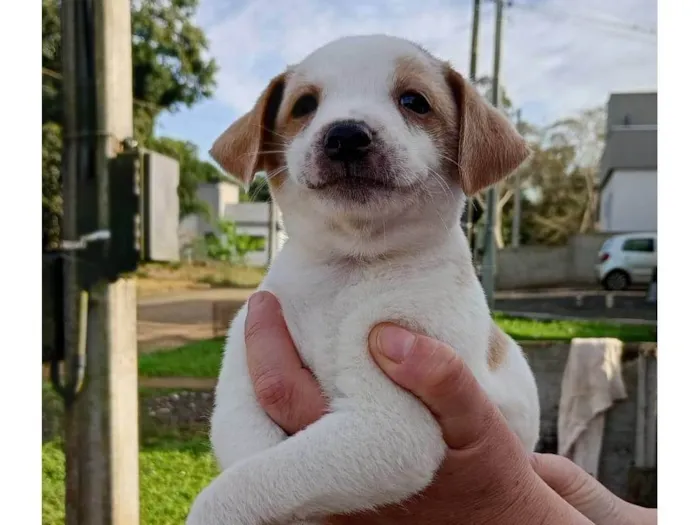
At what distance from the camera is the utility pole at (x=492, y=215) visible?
943 mm

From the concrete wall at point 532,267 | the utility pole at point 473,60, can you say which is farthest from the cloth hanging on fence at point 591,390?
the utility pole at point 473,60

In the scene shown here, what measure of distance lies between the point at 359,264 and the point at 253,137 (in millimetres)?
186

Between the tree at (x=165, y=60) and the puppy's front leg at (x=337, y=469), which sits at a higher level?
the tree at (x=165, y=60)

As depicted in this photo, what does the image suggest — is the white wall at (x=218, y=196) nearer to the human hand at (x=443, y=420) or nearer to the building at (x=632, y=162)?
the human hand at (x=443, y=420)

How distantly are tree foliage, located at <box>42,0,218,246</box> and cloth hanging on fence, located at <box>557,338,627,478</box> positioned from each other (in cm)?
67

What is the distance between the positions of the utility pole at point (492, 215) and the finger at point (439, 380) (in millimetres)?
297

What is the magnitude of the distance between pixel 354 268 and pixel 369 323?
8 cm

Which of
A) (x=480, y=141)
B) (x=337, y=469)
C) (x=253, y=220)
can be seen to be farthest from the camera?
A: (x=253, y=220)

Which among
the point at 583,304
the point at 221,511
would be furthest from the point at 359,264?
the point at 583,304

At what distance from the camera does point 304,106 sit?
71 centimetres

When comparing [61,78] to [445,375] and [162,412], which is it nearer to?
[162,412]

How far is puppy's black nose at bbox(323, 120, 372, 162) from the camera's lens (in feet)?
2.04
